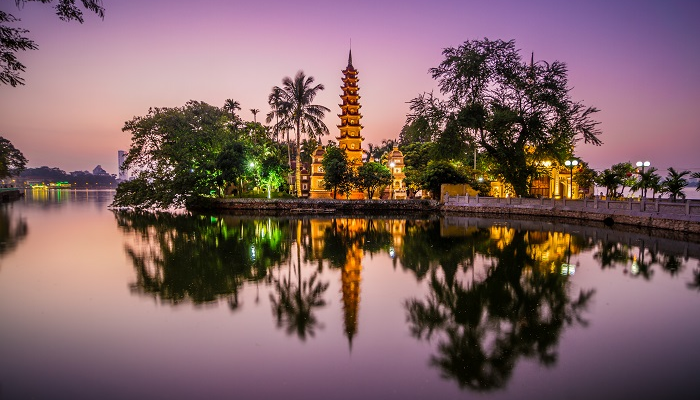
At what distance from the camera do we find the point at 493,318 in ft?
26.0

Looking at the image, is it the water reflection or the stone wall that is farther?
the stone wall

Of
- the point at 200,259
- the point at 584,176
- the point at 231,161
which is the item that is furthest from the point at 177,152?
the point at 584,176

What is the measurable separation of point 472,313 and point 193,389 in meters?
5.31

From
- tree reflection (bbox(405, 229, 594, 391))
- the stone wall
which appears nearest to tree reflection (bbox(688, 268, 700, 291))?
tree reflection (bbox(405, 229, 594, 391))

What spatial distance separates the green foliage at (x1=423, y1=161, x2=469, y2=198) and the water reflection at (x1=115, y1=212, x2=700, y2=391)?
1761cm

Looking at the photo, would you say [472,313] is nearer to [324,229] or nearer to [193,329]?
[193,329]

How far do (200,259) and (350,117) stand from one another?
43.1 meters

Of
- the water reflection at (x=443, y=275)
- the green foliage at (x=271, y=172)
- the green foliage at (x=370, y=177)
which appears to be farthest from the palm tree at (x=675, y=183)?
the green foliage at (x=271, y=172)

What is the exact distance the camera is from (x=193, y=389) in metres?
5.34

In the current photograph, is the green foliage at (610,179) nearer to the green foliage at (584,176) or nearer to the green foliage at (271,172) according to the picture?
the green foliage at (584,176)

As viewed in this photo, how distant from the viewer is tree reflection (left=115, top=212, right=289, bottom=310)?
32.6ft

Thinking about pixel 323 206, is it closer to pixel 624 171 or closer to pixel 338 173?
pixel 338 173

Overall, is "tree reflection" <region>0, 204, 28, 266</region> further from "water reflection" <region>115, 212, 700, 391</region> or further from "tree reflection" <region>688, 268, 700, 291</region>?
"tree reflection" <region>688, 268, 700, 291</region>

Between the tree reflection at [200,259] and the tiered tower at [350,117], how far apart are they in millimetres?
32425
